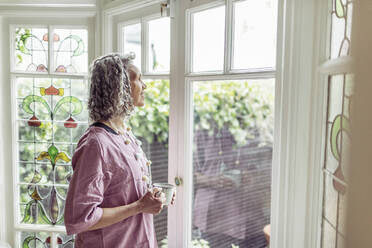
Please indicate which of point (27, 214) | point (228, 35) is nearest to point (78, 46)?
point (228, 35)

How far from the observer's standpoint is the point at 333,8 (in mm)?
1136

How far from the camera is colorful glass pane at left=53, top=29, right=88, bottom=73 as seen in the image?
2098 millimetres

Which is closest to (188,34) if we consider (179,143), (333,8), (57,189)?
(179,143)

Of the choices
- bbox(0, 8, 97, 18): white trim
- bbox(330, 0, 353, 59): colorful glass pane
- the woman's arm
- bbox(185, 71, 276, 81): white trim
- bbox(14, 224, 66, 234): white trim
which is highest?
bbox(0, 8, 97, 18): white trim

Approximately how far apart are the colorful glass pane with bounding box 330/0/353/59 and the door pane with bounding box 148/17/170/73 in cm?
95

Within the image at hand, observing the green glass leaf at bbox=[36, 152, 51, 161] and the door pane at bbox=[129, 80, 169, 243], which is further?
the door pane at bbox=[129, 80, 169, 243]

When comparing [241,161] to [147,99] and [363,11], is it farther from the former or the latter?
[363,11]

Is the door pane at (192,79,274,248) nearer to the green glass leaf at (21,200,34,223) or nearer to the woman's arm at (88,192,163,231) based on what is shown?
the woman's arm at (88,192,163,231)

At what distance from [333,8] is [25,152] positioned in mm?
2030

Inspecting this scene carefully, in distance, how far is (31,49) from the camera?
2.14 m

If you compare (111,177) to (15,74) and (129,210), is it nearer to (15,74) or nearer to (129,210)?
(129,210)

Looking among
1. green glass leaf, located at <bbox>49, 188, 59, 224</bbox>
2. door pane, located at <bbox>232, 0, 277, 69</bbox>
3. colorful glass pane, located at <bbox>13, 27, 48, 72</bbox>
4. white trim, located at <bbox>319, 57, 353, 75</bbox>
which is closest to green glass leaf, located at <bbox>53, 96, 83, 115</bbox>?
colorful glass pane, located at <bbox>13, 27, 48, 72</bbox>

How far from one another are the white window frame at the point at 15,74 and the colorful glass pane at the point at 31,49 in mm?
31

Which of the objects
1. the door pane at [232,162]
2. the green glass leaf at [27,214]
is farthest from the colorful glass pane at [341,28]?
the green glass leaf at [27,214]
